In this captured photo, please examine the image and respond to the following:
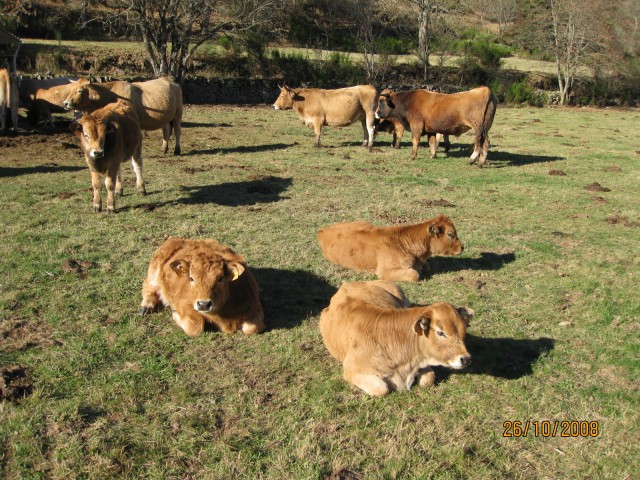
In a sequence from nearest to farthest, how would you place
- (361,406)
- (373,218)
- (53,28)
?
(361,406)
(373,218)
(53,28)

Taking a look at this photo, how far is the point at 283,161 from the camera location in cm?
1406

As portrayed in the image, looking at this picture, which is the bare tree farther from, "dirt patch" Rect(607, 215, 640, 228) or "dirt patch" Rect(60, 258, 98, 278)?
"dirt patch" Rect(60, 258, 98, 278)

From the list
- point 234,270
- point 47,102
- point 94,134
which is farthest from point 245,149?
point 234,270

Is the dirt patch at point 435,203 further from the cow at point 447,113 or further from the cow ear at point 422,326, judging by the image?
the cow ear at point 422,326

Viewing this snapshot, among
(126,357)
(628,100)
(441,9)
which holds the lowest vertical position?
(126,357)

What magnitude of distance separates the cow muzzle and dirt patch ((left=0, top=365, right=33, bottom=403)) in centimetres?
148

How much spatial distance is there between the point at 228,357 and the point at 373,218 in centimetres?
489

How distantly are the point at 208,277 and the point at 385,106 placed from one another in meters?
12.0

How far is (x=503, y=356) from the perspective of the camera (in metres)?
5.39

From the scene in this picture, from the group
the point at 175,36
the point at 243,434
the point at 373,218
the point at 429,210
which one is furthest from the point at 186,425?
the point at 175,36

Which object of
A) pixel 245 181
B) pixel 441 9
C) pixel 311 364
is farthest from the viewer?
pixel 441 9

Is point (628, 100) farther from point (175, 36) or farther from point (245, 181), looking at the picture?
point (245, 181)

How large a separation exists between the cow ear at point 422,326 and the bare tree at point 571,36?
1465 inches

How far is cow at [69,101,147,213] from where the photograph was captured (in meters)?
8.66
